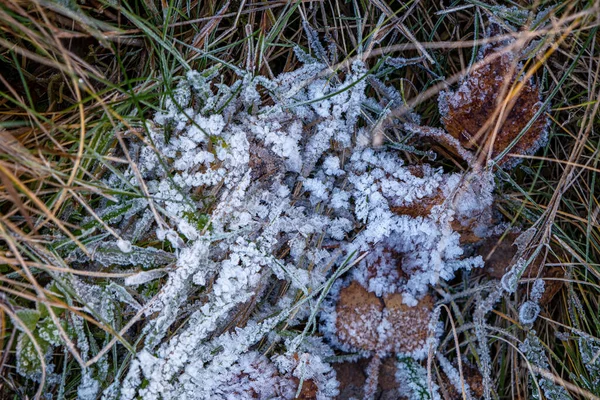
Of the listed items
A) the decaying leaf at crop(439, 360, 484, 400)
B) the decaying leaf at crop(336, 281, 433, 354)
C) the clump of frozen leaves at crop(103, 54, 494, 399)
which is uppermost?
the clump of frozen leaves at crop(103, 54, 494, 399)

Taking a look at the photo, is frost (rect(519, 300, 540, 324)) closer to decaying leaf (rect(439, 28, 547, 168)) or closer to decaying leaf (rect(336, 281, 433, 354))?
decaying leaf (rect(336, 281, 433, 354))

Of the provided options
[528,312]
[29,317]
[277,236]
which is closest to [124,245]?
[29,317]

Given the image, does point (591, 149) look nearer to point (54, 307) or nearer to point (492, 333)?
point (492, 333)

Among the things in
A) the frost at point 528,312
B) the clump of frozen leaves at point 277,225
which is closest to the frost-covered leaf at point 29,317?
the clump of frozen leaves at point 277,225

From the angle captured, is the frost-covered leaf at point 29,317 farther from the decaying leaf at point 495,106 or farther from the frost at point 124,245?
the decaying leaf at point 495,106

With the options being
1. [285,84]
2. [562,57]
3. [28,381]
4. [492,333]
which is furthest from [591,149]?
[28,381]

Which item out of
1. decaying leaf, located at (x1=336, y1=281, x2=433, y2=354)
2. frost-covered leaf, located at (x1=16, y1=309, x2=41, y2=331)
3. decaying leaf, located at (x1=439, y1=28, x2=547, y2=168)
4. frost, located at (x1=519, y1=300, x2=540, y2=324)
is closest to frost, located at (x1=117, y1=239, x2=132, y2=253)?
frost-covered leaf, located at (x1=16, y1=309, x2=41, y2=331)

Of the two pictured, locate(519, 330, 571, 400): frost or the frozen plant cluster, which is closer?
the frozen plant cluster
